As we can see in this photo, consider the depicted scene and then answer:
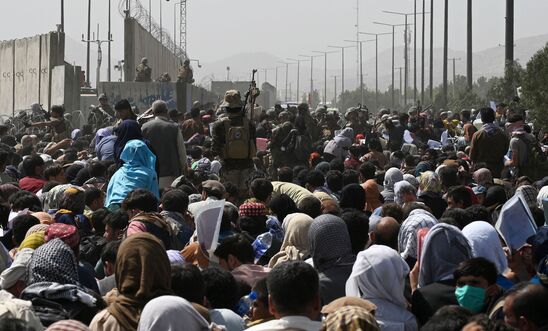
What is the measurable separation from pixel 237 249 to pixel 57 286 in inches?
77.6

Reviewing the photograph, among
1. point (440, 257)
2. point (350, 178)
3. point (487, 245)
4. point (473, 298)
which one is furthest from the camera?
point (350, 178)

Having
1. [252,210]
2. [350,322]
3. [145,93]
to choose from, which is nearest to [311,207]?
[252,210]

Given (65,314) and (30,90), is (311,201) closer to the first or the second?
(65,314)

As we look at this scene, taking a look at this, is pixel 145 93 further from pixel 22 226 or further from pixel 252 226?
pixel 22 226

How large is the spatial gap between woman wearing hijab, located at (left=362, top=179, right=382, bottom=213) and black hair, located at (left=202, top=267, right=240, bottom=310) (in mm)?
5914

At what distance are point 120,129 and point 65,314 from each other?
674 centimetres

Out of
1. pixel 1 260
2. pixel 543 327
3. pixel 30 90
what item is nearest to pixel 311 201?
pixel 1 260

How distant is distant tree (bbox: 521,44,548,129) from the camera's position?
23.0 metres

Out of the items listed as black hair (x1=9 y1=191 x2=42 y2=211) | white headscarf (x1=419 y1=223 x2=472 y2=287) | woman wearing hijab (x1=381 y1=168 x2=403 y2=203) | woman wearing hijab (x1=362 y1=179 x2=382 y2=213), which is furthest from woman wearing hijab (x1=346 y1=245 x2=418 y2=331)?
woman wearing hijab (x1=381 y1=168 x2=403 y2=203)

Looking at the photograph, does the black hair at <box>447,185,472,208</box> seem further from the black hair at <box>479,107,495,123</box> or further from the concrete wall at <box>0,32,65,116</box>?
the concrete wall at <box>0,32,65,116</box>

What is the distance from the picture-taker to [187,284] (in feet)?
23.8

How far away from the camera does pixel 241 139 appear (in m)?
15.2

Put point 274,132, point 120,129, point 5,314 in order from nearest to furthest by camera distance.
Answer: point 5,314 → point 120,129 → point 274,132

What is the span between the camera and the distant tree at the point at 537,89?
22969 mm
